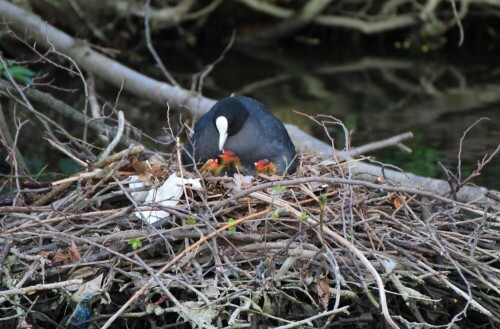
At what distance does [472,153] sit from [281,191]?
5.48 meters

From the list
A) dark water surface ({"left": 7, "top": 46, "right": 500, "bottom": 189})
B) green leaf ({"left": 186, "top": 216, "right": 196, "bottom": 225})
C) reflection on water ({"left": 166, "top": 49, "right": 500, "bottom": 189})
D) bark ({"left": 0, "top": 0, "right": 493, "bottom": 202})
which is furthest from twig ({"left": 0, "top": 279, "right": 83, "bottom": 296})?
reflection on water ({"left": 166, "top": 49, "right": 500, "bottom": 189})

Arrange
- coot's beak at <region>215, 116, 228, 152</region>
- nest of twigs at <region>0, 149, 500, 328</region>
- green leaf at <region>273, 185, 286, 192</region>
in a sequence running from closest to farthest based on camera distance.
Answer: nest of twigs at <region>0, 149, 500, 328</region>, green leaf at <region>273, 185, 286, 192</region>, coot's beak at <region>215, 116, 228, 152</region>

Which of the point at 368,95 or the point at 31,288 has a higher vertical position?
the point at 31,288

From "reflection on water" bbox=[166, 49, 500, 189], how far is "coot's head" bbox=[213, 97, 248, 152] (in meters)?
3.81

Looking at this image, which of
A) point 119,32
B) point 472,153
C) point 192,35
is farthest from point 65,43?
point 192,35

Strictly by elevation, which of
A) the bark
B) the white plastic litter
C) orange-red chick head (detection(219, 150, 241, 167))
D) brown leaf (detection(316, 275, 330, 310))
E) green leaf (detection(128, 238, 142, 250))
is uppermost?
the white plastic litter

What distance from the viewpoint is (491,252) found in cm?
483

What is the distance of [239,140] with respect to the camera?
568cm

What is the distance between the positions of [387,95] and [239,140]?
7571 millimetres

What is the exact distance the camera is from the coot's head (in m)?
5.55

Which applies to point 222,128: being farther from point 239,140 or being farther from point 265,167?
point 265,167

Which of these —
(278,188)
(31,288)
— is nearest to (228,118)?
(278,188)

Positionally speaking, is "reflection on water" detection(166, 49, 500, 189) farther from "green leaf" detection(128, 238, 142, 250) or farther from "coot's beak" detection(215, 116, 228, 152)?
"green leaf" detection(128, 238, 142, 250)

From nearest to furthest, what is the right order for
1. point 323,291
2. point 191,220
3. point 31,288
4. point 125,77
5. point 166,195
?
point 31,288, point 323,291, point 191,220, point 166,195, point 125,77
